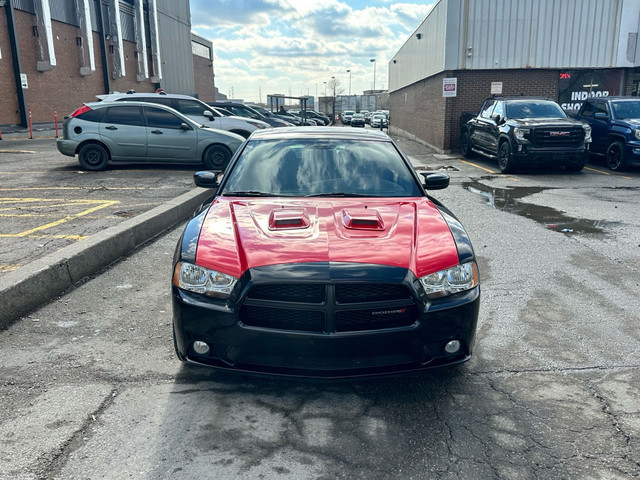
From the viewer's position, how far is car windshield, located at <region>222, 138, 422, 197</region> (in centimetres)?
431

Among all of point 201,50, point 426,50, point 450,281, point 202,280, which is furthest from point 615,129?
point 201,50

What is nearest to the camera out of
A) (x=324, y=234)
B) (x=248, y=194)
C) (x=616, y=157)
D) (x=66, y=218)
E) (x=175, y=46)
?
(x=324, y=234)

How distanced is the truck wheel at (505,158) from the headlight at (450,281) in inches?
453

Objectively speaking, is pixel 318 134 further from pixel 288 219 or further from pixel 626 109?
pixel 626 109

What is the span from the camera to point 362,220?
3613mm

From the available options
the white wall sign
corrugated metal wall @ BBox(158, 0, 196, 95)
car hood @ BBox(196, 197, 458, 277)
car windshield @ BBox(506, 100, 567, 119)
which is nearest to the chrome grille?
car windshield @ BBox(506, 100, 567, 119)

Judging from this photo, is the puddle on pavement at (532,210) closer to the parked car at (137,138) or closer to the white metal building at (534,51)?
the parked car at (137,138)

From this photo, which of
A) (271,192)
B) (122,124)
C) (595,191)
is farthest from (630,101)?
(271,192)

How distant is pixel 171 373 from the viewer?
3.60 metres

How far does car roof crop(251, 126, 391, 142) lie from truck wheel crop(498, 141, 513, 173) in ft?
32.4

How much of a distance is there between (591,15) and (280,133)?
66.0 ft

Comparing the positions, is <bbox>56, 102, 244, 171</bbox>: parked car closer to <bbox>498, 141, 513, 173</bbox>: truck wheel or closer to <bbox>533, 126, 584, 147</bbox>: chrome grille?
<bbox>498, 141, 513, 173</bbox>: truck wheel

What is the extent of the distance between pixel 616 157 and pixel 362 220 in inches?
535

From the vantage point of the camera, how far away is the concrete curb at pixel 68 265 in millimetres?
4453
